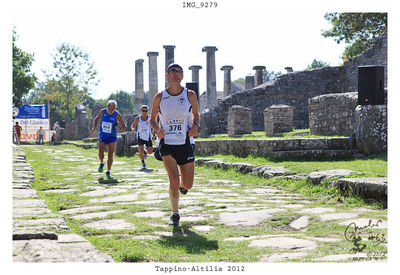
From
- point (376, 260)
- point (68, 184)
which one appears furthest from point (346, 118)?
point (376, 260)

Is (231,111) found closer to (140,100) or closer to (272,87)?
(272,87)

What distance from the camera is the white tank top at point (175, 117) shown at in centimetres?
466

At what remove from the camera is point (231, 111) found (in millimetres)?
17203

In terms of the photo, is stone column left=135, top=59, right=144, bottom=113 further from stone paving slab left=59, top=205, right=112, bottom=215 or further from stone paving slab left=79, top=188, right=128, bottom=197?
stone paving slab left=59, top=205, right=112, bottom=215

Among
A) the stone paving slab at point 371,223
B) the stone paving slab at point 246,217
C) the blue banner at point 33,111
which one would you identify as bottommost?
the stone paving slab at point 246,217

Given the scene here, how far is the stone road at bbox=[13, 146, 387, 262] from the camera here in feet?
9.95

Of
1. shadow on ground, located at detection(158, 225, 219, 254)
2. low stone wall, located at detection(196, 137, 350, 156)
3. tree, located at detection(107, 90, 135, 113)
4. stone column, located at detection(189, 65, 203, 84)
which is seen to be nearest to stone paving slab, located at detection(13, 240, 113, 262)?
shadow on ground, located at detection(158, 225, 219, 254)

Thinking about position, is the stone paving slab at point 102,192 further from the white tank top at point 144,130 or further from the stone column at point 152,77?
the stone column at point 152,77

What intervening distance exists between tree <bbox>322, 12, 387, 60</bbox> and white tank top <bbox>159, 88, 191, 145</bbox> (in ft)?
81.4

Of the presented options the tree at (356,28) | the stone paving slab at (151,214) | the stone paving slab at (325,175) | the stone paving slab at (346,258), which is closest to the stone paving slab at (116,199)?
the stone paving slab at (151,214)

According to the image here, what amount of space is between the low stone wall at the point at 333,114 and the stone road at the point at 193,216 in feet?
16.0

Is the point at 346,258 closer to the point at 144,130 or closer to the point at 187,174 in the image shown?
the point at 187,174

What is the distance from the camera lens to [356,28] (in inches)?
1124
